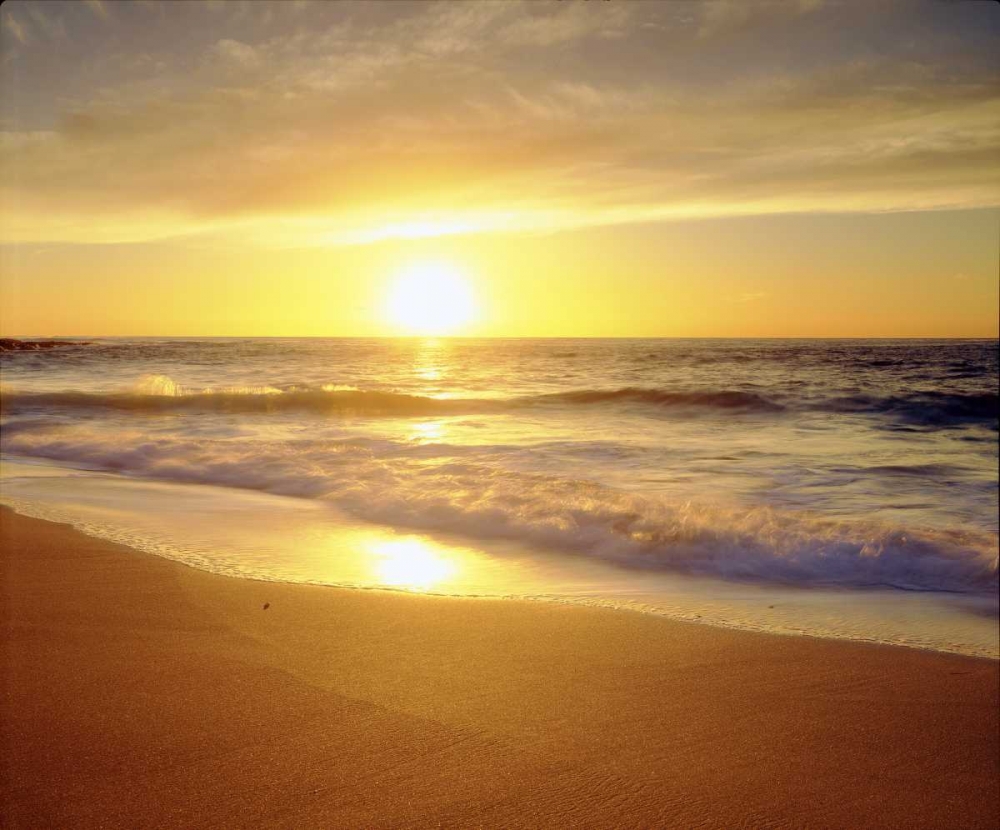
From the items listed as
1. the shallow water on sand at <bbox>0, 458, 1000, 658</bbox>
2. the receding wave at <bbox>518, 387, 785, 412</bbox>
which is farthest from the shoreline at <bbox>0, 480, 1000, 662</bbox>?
the receding wave at <bbox>518, 387, 785, 412</bbox>

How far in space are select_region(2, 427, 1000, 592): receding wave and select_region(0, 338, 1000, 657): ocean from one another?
0.02m

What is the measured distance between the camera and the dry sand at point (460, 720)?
2.11m

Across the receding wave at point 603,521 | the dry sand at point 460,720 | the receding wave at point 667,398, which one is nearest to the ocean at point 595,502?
the receding wave at point 603,521

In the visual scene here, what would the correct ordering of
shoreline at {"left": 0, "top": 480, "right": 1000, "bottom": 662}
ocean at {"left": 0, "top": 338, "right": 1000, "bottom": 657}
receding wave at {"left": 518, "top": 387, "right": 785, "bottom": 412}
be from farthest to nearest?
receding wave at {"left": 518, "top": 387, "right": 785, "bottom": 412}, ocean at {"left": 0, "top": 338, "right": 1000, "bottom": 657}, shoreline at {"left": 0, "top": 480, "right": 1000, "bottom": 662}

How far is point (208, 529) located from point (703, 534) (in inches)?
138

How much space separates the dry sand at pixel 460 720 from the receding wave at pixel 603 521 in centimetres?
143

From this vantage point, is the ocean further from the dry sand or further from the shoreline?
the dry sand

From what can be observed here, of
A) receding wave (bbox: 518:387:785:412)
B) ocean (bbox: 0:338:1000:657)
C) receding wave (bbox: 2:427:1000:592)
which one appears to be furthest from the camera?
receding wave (bbox: 518:387:785:412)

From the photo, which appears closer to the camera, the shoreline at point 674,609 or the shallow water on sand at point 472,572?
the shoreline at point 674,609

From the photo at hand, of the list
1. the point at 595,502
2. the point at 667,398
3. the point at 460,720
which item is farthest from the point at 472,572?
the point at 667,398

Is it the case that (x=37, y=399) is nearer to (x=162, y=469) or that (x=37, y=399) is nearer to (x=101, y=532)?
(x=162, y=469)

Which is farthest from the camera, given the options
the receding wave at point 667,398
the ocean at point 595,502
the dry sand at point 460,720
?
the receding wave at point 667,398

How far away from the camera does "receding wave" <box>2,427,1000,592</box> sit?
4.81 metres

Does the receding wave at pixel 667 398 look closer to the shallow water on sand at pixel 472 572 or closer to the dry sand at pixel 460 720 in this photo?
the shallow water on sand at pixel 472 572
